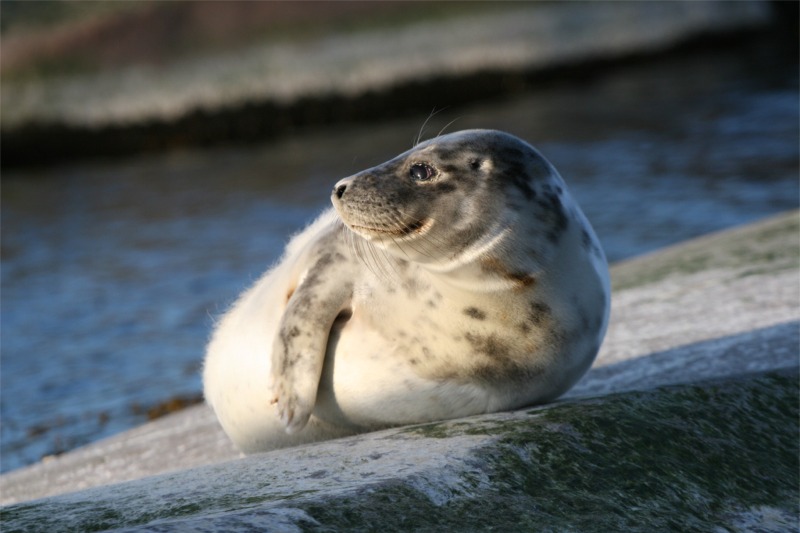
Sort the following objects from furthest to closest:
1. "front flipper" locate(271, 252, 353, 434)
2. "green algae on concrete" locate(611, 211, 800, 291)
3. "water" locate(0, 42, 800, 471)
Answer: "water" locate(0, 42, 800, 471)
"green algae on concrete" locate(611, 211, 800, 291)
"front flipper" locate(271, 252, 353, 434)

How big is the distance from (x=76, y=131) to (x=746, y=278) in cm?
1384

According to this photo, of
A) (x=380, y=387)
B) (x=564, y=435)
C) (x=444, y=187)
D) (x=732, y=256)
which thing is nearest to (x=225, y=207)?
(x=732, y=256)

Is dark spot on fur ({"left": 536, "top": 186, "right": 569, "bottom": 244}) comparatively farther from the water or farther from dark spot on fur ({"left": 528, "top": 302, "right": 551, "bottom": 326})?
the water

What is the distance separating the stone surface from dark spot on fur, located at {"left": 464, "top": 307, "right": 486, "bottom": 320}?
11.3 inches

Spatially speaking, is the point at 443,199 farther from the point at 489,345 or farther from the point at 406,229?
the point at 489,345

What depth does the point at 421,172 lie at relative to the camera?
12.4 ft

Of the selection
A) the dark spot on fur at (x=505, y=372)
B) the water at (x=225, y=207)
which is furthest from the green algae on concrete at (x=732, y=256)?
the dark spot on fur at (x=505, y=372)

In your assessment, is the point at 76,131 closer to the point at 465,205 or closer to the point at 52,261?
the point at 52,261

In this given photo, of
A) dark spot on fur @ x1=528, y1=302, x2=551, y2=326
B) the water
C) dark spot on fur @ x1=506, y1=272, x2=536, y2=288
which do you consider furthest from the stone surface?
the water

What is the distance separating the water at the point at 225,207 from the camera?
8.36 metres

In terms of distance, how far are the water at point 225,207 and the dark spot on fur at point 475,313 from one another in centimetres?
314

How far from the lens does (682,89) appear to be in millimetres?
17719

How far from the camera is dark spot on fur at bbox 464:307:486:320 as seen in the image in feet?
12.4

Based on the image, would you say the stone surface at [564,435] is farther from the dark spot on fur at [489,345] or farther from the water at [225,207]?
the water at [225,207]
